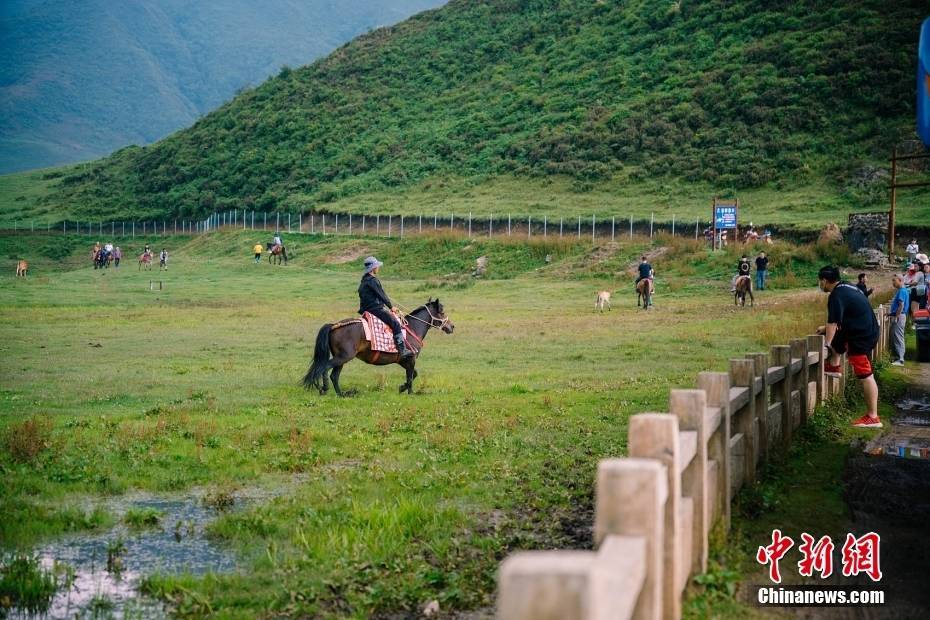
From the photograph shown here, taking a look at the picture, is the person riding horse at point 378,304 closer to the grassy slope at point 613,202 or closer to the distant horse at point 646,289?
the distant horse at point 646,289

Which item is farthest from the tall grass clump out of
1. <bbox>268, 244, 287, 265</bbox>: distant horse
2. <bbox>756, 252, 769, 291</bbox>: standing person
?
<bbox>268, 244, 287, 265</bbox>: distant horse

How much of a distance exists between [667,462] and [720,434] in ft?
7.75

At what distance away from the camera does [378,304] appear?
57.1 ft

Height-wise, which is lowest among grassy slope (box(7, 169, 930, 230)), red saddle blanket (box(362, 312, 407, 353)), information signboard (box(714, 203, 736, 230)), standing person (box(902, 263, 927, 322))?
red saddle blanket (box(362, 312, 407, 353))

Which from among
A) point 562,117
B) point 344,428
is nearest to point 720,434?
point 344,428

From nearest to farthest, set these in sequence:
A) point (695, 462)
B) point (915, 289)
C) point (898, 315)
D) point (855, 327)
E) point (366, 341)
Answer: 1. point (695, 462)
2. point (855, 327)
3. point (366, 341)
4. point (898, 315)
5. point (915, 289)

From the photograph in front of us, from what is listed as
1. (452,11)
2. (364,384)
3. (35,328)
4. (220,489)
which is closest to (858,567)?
(220,489)

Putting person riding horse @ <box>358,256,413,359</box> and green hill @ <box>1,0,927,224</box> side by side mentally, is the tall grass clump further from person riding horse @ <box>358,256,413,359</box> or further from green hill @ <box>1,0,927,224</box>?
green hill @ <box>1,0,927,224</box>

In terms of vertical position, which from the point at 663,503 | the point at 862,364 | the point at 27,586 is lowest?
the point at 27,586

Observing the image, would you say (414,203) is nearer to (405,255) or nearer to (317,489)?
(405,255)

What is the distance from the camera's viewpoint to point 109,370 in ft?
66.2

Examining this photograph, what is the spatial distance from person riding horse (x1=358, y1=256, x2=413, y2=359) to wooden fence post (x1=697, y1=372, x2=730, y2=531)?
10.3 meters

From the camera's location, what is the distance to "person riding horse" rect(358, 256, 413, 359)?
56.0 ft

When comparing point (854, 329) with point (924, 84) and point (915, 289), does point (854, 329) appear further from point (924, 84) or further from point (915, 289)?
point (915, 289)
